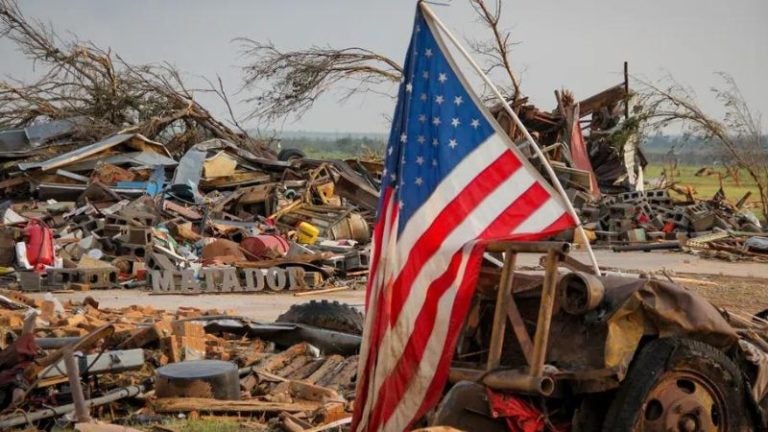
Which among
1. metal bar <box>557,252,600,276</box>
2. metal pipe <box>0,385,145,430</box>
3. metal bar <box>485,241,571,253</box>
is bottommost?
metal pipe <box>0,385,145,430</box>

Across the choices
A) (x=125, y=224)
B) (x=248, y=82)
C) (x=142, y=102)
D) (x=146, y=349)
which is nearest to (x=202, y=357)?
(x=146, y=349)

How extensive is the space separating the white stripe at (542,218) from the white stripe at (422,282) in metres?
0.17

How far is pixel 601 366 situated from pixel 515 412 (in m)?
0.56

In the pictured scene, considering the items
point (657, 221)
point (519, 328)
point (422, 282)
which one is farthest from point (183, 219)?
point (519, 328)

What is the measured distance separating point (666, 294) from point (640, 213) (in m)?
23.5

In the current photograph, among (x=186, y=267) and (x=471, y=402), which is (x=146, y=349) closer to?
(x=471, y=402)

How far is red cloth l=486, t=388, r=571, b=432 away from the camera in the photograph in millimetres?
5902

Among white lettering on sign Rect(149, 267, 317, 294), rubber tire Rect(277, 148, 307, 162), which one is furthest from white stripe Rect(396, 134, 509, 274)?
rubber tire Rect(277, 148, 307, 162)

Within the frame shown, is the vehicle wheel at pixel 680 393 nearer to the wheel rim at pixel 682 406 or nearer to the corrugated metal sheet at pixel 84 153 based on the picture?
the wheel rim at pixel 682 406

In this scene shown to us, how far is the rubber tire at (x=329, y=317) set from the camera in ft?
37.6

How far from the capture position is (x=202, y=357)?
10594 millimetres

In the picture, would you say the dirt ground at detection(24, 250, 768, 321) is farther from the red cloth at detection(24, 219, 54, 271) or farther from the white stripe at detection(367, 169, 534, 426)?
the white stripe at detection(367, 169, 534, 426)

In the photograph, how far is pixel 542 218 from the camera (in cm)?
651

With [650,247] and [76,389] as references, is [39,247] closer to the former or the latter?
[76,389]
